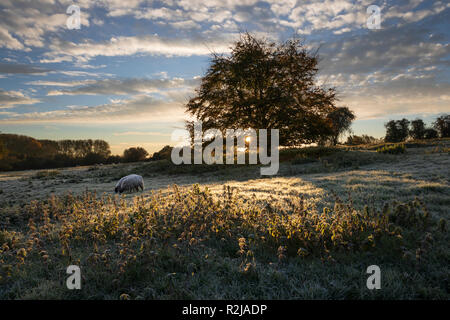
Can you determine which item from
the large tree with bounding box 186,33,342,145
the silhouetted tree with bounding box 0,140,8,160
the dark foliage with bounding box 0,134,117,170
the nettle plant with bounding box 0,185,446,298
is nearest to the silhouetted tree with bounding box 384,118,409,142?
the large tree with bounding box 186,33,342,145

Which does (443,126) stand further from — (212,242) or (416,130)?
(212,242)

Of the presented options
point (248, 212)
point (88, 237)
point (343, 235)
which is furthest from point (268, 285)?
point (88, 237)

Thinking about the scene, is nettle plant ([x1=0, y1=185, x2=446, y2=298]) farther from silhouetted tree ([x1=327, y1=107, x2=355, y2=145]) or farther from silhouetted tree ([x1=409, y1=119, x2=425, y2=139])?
silhouetted tree ([x1=327, y1=107, x2=355, y2=145])

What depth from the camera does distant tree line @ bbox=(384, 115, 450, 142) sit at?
1273 inches

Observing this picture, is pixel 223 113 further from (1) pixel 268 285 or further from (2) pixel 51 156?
(2) pixel 51 156

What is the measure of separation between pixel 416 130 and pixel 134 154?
41.0 meters

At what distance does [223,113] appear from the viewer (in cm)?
1942

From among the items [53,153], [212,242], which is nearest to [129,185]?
[212,242]

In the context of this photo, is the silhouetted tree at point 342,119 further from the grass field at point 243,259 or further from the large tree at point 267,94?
the grass field at point 243,259

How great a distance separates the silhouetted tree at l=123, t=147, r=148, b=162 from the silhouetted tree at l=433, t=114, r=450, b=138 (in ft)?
132

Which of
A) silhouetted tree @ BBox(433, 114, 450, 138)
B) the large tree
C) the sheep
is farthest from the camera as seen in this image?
silhouetted tree @ BBox(433, 114, 450, 138)

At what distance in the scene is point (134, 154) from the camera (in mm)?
38750

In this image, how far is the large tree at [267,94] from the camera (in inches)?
735

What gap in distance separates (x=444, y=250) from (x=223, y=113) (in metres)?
16.9
